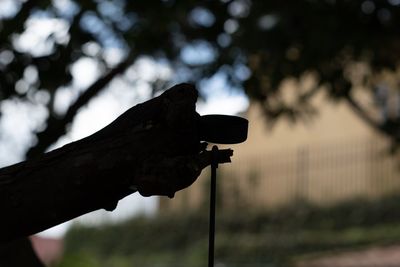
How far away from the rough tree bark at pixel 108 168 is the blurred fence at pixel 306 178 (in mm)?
12191

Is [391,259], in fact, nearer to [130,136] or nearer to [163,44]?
[163,44]

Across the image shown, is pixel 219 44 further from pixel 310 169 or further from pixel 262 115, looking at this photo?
pixel 310 169

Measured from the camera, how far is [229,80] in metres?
6.94

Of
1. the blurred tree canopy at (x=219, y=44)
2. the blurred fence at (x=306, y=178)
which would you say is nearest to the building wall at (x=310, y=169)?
the blurred fence at (x=306, y=178)

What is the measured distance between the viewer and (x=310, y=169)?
15.7 m

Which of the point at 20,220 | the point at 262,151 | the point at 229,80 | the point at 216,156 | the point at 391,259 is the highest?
the point at 262,151

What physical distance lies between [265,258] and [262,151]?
15.1ft

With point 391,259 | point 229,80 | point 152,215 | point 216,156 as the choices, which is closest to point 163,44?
point 229,80

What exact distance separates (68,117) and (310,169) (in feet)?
33.9

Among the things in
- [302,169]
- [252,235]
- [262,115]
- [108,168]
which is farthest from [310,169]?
[108,168]

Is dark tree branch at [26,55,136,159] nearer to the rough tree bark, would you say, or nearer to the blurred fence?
the rough tree bark

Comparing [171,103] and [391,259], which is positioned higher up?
[391,259]

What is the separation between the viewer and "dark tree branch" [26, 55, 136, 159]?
17.8 feet

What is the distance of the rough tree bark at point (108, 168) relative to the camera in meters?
1.50
